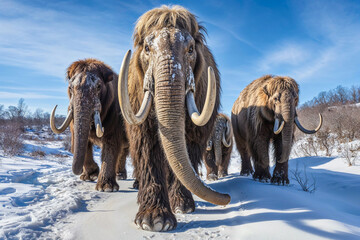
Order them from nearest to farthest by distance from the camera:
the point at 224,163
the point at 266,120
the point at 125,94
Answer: the point at 125,94 → the point at 266,120 → the point at 224,163

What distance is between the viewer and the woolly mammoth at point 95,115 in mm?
4355

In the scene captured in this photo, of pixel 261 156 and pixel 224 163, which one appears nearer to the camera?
pixel 261 156

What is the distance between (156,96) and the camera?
2.79 m

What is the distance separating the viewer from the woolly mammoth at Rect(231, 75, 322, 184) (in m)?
5.41

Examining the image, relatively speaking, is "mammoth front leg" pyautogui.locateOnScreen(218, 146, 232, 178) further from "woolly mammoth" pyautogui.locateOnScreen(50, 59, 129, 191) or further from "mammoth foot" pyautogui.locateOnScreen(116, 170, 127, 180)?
"woolly mammoth" pyautogui.locateOnScreen(50, 59, 129, 191)

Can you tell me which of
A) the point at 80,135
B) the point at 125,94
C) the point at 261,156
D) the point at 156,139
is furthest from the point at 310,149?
the point at 125,94

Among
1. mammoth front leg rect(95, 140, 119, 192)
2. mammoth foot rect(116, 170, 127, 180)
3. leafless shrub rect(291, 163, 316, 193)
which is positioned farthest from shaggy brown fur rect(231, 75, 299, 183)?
mammoth foot rect(116, 170, 127, 180)

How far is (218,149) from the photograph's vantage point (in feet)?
24.1

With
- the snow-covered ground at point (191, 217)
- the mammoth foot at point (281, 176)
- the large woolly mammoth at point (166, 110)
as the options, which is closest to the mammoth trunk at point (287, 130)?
the mammoth foot at point (281, 176)

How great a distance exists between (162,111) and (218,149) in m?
4.92

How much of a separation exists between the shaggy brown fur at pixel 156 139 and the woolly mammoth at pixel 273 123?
2510 mm

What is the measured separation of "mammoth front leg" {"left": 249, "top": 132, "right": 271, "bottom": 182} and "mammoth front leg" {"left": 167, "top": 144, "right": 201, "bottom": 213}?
281 centimetres

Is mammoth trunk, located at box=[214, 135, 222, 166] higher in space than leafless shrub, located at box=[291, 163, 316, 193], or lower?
higher

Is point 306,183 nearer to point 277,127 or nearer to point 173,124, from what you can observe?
point 277,127
